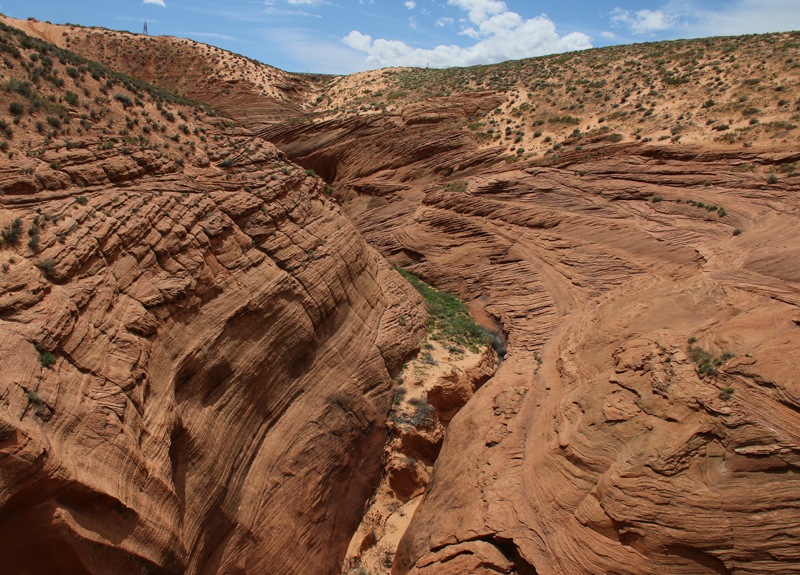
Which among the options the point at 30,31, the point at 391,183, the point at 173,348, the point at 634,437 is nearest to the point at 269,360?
the point at 173,348

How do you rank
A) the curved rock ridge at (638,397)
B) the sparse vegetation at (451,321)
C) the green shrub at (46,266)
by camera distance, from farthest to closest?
the sparse vegetation at (451,321)
the green shrub at (46,266)
the curved rock ridge at (638,397)

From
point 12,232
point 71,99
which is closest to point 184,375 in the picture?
point 12,232

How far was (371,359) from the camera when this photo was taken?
14.3 meters

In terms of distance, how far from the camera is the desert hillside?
6961mm

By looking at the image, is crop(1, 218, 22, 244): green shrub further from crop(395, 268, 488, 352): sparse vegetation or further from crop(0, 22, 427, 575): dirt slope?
crop(395, 268, 488, 352): sparse vegetation

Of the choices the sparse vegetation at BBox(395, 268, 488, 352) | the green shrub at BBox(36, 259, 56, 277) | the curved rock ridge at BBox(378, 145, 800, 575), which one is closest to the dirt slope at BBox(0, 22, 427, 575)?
the green shrub at BBox(36, 259, 56, 277)

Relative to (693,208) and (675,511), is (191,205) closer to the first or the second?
(675,511)

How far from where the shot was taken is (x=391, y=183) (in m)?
29.3

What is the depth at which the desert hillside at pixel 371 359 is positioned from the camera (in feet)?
22.8

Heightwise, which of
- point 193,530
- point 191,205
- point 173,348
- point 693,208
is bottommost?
point 193,530

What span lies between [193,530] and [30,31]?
50.1 m

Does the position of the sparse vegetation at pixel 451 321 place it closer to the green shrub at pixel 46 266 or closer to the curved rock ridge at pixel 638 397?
the curved rock ridge at pixel 638 397

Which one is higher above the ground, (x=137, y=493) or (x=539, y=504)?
(x=539, y=504)

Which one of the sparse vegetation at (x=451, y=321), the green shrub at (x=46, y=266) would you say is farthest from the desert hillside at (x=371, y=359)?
the sparse vegetation at (x=451, y=321)
